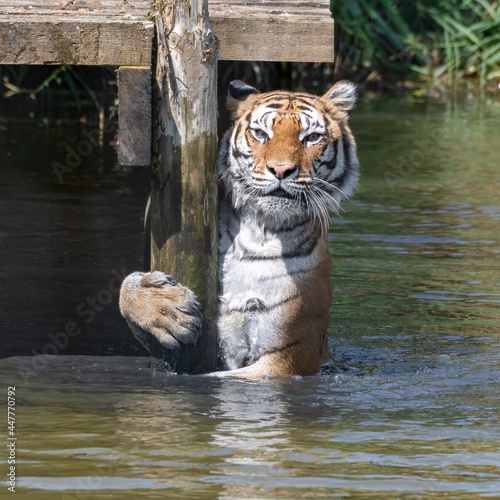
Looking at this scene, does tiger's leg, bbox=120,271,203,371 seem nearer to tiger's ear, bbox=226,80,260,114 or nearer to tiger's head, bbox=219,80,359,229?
tiger's head, bbox=219,80,359,229

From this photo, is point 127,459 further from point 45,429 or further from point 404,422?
point 404,422

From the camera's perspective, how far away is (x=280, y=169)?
430 centimetres

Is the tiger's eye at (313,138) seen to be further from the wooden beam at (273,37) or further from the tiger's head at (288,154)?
the wooden beam at (273,37)

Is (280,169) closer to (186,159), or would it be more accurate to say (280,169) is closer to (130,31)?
(186,159)

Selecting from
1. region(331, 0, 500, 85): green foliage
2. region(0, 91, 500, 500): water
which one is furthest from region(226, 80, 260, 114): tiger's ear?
region(331, 0, 500, 85): green foliage

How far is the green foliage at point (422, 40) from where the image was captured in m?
15.8

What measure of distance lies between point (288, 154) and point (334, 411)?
105 cm

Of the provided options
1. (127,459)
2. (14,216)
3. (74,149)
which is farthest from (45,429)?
(74,149)

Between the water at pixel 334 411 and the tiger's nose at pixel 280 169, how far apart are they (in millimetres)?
909

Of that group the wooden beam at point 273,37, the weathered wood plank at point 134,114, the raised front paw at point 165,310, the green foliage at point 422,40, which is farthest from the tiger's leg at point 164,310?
the green foliage at point 422,40

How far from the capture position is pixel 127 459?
375 centimetres

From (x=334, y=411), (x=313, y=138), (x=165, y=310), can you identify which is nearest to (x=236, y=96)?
(x=313, y=138)

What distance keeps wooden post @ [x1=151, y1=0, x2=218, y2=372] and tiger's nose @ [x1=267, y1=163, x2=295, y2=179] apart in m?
0.25

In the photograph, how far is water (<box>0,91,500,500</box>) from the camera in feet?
11.7
